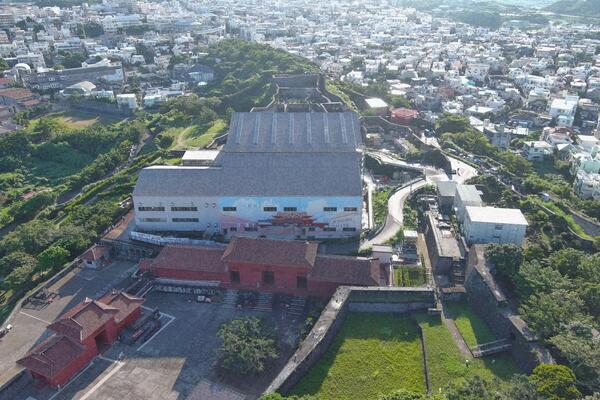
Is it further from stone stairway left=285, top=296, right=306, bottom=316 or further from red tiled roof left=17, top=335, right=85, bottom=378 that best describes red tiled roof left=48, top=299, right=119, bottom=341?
stone stairway left=285, top=296, right=306, bottom=316

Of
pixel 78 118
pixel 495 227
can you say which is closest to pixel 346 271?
pixel 495 227

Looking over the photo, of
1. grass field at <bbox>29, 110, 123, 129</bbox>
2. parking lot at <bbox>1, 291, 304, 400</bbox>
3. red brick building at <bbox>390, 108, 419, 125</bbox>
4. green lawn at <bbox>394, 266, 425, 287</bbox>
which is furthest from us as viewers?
grass field at <bbox>29, 110, 123, 129</bbox>

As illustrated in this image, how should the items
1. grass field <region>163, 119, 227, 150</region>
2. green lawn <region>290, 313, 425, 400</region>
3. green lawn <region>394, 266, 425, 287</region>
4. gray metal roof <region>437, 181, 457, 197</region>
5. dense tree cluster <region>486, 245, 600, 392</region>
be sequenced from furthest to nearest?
1. grass field <region>163, 119, 227, 150</region>
2. gray metal roof <region>437, 181, 457, 197</region>
3. green lawn <region>394, 266, 425, 287</region>
4. green lawn <region>290, 313, 425, 400</region>
5. dense tree cluster <region>486, 245, 600, 392</region>

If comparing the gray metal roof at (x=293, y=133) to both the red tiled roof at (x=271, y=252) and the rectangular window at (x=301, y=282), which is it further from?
the rectangular window at (x=301, y=282)

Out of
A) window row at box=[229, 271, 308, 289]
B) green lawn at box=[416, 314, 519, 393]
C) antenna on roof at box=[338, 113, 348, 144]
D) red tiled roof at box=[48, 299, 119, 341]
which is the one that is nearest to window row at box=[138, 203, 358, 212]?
window row at box=[229, 271, 308, 289]

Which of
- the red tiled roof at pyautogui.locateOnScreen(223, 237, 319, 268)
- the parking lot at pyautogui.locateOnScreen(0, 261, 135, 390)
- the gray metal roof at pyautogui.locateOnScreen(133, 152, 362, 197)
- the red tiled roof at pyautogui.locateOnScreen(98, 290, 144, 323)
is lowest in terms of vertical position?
the parking lot at pyautogui.locateOnScreen(0, 261, 135, 390)
